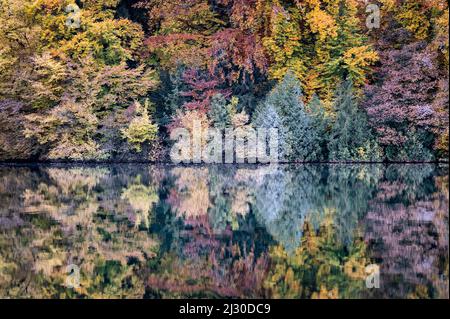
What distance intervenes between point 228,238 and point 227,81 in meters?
16.3

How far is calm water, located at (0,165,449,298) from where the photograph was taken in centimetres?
837

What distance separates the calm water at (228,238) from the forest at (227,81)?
579cm

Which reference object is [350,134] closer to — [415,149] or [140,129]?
[415,149]

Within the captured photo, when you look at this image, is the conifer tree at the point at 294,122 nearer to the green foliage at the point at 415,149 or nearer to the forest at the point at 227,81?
the forest at the point at 227,81

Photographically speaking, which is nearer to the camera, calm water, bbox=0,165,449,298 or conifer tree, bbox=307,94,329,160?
calm water, bbox=0,165,449,298

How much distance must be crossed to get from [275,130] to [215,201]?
9823 mm

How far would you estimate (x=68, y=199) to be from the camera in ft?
51.0

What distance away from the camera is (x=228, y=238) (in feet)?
36.0

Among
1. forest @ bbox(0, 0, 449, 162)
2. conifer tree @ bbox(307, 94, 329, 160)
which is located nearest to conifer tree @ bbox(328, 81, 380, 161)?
forest @ bbox(0, 0, 449, 162)

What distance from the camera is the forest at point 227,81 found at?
79.0 ft

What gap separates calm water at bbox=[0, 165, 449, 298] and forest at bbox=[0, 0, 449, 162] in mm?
5791

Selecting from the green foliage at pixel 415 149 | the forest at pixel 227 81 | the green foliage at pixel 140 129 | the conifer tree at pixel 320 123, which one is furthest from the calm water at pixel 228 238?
the green foliage at pixel 140 129

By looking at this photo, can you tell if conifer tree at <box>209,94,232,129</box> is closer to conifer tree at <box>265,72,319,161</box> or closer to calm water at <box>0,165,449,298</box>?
conifer tree at <box>265,72,319,161</box>
